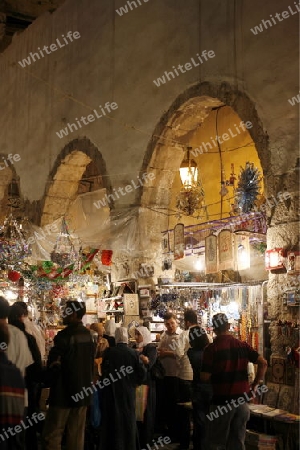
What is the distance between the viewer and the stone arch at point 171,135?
27.8 ft

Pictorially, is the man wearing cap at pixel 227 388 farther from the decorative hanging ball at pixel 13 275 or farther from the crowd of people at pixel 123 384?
the decorative hanging ball at pixel 13 275

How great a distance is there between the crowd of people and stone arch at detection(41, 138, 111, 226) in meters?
5.07

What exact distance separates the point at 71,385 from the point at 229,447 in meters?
1.58

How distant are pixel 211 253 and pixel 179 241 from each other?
93 cm

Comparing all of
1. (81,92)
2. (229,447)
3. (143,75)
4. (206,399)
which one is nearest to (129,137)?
(143,75)

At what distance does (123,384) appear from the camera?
6242mm

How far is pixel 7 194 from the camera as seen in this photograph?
50.6 feet

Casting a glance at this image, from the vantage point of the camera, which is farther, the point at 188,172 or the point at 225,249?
the point at 188,172

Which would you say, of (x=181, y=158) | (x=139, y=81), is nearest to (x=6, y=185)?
(x=139, y=81)

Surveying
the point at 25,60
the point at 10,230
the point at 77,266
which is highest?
the point at 25,60

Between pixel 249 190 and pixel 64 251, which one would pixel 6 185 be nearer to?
pixel 64 251

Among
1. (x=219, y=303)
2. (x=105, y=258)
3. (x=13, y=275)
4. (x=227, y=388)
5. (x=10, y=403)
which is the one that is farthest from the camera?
(x=105, y=258)

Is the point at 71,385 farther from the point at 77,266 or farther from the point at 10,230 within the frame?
the point at 10,230

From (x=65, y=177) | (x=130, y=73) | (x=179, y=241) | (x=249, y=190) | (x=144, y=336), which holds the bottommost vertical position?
(x=144, y=336)
